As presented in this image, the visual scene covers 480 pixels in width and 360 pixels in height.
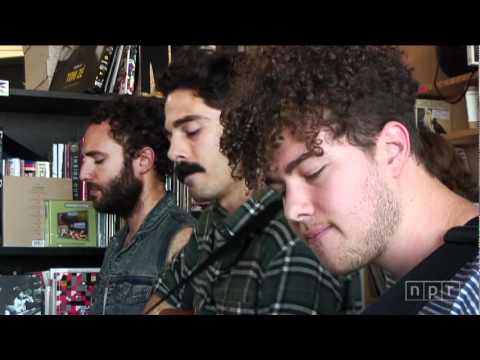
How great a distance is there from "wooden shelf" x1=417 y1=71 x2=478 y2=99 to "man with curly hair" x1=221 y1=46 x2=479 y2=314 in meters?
0.12

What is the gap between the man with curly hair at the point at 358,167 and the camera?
3.48 feet

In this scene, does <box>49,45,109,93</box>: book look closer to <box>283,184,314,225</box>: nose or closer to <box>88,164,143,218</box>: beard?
<box>88,164,143,218</box>: beard

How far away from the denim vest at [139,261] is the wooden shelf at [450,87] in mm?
478

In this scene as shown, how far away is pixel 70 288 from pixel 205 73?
69 cm

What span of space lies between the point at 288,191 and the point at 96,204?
622 mm

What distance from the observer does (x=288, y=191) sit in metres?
1.10

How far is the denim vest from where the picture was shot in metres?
1.45

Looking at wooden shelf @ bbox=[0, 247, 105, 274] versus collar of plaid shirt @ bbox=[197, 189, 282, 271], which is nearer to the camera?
collar of plaid shirt @ bbox=[197, 189, 282, 271]

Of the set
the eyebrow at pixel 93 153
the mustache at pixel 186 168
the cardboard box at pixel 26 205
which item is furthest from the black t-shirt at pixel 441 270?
the cardboard box at pixel 26 205

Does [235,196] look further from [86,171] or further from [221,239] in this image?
[86,171]

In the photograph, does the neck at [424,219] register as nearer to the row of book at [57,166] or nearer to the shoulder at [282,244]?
the shoulder at [282,244]

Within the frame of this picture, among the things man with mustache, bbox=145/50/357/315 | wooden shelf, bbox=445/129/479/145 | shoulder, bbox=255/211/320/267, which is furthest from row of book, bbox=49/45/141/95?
wooden shelf, bbox=445/129/479/145

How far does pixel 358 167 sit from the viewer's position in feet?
3.55
